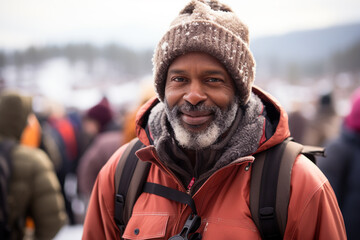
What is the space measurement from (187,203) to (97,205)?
650 mm

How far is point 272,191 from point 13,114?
3.06 metres

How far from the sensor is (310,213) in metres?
1.74

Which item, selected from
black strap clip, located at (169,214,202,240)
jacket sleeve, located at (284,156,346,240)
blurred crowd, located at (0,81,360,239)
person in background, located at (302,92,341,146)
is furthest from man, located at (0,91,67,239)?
person in background, located at (302,92,341,146)

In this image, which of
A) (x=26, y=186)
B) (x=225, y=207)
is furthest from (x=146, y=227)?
(x=26, y=186)

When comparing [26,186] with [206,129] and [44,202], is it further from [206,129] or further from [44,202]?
[206,129]

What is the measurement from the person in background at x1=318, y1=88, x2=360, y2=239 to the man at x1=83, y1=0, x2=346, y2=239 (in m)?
1.63

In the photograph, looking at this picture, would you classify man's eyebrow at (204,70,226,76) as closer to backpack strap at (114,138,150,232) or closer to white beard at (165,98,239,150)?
white beard at (165,98,239,150)

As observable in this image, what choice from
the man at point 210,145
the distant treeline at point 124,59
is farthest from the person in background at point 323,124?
the distant treeline at point 124,59

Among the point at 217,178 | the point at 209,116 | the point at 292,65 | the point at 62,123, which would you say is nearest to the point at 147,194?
the point at 217,178

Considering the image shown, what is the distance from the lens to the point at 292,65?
112 feet

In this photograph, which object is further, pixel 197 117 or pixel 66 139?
pixel 66 139

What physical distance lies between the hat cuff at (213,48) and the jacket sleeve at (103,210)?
2.27 ft

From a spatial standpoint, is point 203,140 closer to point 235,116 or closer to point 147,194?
point 235,116

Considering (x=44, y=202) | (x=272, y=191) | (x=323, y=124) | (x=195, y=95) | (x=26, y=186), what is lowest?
(x=44, y=202)
